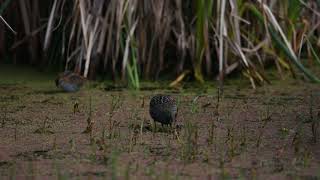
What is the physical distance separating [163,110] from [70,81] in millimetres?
1183

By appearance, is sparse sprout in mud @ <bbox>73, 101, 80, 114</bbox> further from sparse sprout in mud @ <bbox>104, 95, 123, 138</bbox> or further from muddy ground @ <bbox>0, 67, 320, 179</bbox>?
sparse sprout in mud @ <bbox>104, 95, 123, 138</bbox>

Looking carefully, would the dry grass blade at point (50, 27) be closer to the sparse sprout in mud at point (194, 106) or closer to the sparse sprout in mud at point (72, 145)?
the sparse sprout in mud at point (194, 106)

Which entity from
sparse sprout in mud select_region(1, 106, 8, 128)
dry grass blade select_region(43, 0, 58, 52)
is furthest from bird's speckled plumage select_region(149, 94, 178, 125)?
dry grass blade select_region(43, 0, 58, 52)

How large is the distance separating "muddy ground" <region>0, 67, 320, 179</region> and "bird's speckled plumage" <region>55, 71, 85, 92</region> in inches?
2.0

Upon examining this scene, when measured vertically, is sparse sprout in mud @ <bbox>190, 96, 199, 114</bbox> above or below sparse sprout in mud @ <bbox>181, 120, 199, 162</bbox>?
above

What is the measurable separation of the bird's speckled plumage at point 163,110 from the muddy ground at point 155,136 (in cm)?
6

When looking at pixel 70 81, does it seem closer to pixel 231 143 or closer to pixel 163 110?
pixel 163 110

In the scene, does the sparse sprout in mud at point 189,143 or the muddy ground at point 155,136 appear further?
the sparse sprout in mud at point 189,143

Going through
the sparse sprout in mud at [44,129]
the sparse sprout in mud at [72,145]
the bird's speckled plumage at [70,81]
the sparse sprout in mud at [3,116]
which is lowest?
the sparse sprout in mud at [72,145]

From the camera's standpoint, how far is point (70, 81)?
4.66 meters

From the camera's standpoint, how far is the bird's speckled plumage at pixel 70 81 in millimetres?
4664

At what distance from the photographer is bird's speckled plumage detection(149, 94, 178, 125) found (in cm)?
366

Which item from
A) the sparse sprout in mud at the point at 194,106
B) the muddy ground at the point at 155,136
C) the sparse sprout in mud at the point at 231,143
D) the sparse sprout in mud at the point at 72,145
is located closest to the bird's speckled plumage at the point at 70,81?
the muddy ground at the point at 155,136

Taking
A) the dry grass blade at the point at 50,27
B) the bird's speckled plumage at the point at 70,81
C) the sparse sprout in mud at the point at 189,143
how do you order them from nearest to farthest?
the sparse sprout in mud at the point at 189,143 → the bird's speckled plumage at the point at 70,81 → the dry grass blade at the point at 50,27
